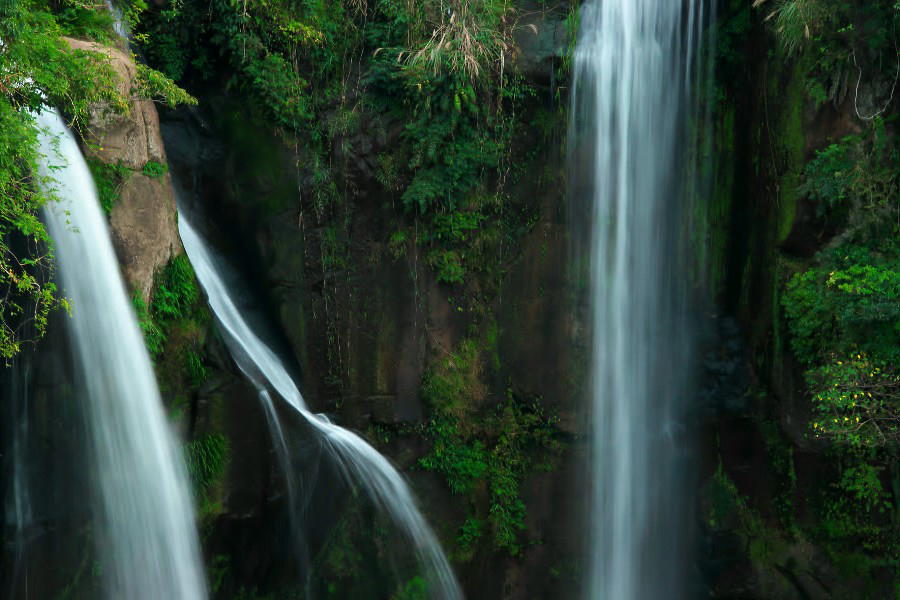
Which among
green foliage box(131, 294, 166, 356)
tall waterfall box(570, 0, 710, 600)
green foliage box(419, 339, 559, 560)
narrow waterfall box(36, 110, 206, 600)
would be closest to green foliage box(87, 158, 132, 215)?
narrow waterfall box(36, 110, 206, 600)

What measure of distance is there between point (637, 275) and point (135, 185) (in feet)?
17.9

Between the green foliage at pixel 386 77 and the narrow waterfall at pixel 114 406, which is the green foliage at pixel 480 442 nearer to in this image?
the green foliage at pixel 386 77

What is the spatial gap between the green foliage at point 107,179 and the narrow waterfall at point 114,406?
0.13 m

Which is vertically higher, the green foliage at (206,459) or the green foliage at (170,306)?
the green foliage at (170,306)

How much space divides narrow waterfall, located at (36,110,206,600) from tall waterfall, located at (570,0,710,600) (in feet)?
16.0

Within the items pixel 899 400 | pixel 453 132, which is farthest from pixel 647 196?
pixel 899 400

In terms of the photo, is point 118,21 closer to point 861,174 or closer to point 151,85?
point 151,85

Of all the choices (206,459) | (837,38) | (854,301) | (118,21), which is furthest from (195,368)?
(837,38)

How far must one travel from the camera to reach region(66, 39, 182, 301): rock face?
20.4 feet

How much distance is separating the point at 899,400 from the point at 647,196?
10.9 feet

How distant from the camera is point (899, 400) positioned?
22.0ft

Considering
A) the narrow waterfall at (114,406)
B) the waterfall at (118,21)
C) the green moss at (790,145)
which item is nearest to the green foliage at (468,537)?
the narrow waterfall at (114,406)

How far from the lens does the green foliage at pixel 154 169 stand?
6574 millimetres

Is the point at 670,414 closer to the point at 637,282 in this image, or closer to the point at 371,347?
the point at 637,282
